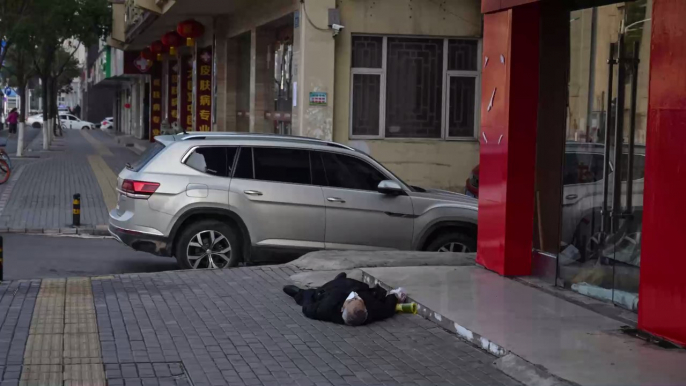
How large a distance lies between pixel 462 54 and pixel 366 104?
220 cm

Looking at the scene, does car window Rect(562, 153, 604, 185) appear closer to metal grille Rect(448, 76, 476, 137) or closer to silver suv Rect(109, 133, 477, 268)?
silver suv Rect(109, 133, 477, 268)

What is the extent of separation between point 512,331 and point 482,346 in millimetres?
331

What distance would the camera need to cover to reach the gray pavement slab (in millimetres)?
6340

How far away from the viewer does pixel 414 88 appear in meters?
17.9

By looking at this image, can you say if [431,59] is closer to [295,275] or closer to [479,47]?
[479,47]

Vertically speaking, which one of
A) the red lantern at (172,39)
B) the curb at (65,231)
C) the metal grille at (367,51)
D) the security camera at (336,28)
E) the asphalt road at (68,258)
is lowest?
the asphalt road at (68,258)

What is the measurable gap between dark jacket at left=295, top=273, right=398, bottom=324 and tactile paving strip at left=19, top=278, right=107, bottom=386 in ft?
6.42

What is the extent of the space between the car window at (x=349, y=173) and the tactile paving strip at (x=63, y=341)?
10.7 feet

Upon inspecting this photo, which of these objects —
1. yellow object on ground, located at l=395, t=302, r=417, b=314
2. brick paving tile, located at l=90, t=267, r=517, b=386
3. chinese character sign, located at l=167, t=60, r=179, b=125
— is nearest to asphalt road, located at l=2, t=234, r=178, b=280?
brick paving tile, located at l=90, t=267, r=517, b=386

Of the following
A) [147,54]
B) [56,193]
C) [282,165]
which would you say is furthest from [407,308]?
[147,54]

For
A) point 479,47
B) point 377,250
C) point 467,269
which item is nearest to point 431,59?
point 479,47

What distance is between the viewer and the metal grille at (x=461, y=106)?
1814 cm

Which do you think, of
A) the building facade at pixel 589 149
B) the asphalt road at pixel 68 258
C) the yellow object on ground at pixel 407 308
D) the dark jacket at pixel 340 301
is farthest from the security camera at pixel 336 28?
the yellow object on ground at pixel 407 308

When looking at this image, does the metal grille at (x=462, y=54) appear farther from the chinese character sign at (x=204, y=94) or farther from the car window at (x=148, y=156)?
the chinese character sign at (x=204, y=94)
